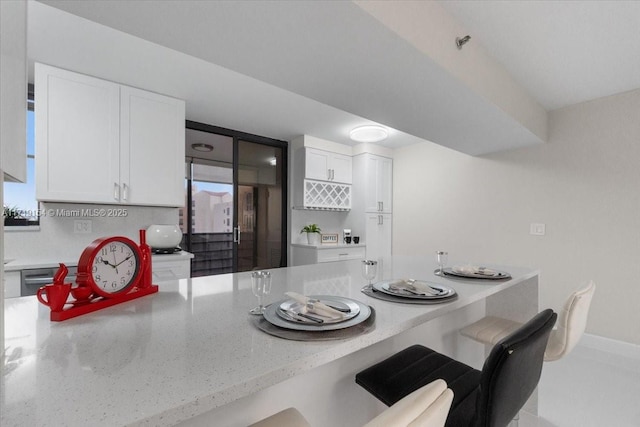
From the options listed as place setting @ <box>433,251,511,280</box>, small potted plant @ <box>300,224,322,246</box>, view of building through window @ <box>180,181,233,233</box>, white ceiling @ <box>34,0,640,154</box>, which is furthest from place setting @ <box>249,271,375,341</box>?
small potted plant @ <box>300,224,322,246</box>

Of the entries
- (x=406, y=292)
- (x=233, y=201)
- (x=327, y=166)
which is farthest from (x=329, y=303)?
(x=327, y=166)

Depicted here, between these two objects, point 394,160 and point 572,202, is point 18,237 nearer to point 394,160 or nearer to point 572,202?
point 394,160

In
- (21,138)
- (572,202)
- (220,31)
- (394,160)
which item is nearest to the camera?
(21,138)

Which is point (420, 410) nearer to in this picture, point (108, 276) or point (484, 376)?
point (484, 376)

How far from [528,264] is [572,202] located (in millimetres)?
767

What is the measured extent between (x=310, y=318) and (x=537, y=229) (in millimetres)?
3287

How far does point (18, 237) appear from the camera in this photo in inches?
92.5

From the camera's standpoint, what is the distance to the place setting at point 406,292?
1.08 metres

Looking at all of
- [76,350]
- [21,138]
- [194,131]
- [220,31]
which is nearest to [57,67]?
[194,131]

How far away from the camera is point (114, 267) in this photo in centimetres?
97

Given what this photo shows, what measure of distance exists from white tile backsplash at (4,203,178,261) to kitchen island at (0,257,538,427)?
1931 mm

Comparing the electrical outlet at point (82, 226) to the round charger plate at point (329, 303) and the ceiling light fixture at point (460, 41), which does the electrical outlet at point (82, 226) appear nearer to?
the round charger plate at point (329, 303)

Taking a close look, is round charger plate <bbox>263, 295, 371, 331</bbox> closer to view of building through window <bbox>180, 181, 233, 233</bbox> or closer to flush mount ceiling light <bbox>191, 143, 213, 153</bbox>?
view of building through window <bbox>180, 181, 233, 233</bbox>

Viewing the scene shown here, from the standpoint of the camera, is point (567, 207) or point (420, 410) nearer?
point (420, 410)
